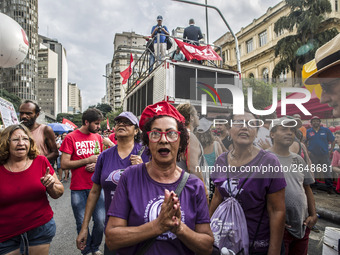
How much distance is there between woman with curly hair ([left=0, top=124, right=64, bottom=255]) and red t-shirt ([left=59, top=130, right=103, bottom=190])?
107 centimetres

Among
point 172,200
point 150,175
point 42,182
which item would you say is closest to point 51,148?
point 42,182

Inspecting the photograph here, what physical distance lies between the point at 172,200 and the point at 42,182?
155 cm

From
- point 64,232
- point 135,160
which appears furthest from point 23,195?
point 64,232

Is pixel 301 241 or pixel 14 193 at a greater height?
pixel 14 193

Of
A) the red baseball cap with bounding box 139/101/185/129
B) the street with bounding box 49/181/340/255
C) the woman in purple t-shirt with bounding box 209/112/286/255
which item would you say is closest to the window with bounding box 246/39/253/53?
the street with bounding box 49/181/340/255

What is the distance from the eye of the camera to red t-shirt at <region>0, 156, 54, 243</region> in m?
2.12

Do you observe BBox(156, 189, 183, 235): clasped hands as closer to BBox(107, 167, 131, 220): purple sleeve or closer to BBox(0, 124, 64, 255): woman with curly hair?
BBox(107, 167, 131, 220): purple sleeve

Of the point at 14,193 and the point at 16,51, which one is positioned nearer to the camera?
the point at 14,193

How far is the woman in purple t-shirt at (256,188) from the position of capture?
1.76 m

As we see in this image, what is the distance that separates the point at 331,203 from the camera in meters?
5.72

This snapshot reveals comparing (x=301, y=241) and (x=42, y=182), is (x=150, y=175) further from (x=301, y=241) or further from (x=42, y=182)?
(x=301, y=241)

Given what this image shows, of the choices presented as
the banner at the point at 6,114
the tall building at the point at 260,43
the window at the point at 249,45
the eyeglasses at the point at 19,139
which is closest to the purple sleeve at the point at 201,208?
the eyeglasses at the point at 19,139

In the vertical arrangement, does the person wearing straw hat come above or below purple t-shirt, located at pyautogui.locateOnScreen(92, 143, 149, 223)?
above

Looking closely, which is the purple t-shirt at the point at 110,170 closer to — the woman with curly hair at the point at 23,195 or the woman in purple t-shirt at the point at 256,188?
the woman with curly hair at the point at 23,195
